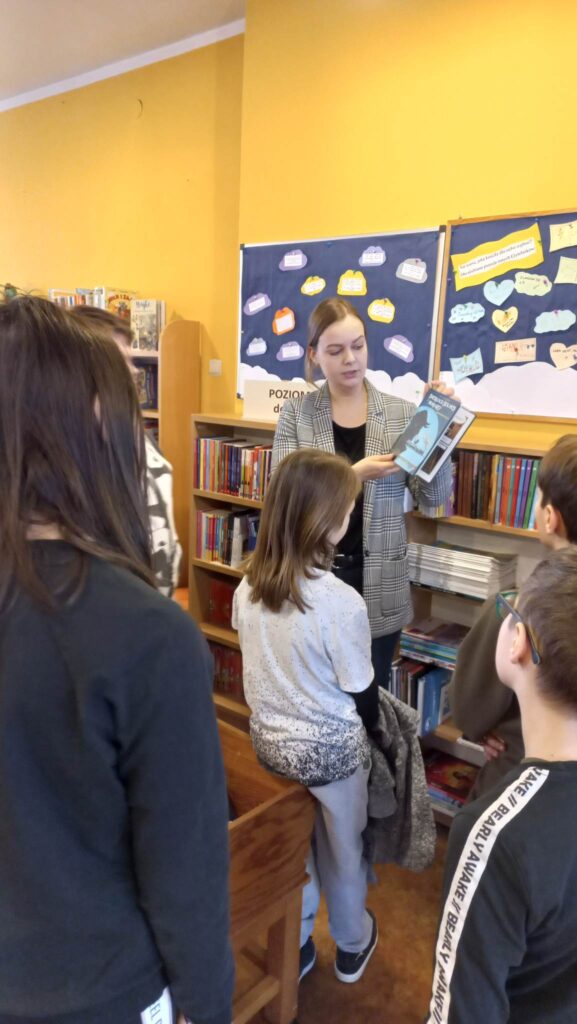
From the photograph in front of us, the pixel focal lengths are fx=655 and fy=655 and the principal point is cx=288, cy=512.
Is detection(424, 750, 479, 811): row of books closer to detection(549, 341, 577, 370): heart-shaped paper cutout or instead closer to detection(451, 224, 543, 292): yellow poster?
detection(549, 341, 577, 370): heart-shaped paper cutout

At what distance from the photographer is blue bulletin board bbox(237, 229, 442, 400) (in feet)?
8.46

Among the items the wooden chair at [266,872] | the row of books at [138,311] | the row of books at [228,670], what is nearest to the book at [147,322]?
the row of books at [138,311]

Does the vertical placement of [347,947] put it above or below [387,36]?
below

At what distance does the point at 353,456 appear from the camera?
1.94 metres

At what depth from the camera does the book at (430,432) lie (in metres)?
1.72

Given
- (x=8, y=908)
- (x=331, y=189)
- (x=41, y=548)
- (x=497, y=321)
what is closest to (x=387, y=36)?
(x=331, y=189)

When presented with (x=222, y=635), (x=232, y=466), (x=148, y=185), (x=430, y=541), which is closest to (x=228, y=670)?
(x=222, y=635)

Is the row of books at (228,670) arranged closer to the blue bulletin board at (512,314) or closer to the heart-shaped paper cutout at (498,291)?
the blue bulletin board at (512,314)

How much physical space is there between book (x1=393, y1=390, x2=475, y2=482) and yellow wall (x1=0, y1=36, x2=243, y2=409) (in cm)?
195

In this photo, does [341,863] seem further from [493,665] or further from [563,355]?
[563,355]

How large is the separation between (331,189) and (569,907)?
9.13 feet

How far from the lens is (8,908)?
2.26 feet

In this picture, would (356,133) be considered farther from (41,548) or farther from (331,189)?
(41,548)

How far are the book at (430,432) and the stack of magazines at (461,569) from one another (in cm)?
53
